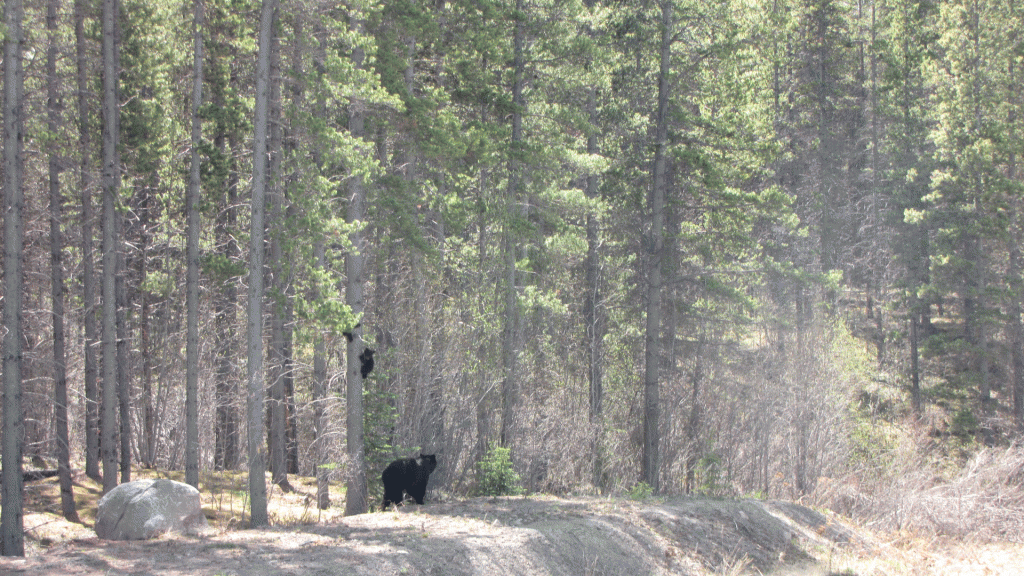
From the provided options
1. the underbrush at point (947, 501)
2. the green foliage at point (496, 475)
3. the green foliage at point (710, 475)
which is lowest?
the underbrush at point (947, 501)

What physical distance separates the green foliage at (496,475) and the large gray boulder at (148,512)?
5.19m

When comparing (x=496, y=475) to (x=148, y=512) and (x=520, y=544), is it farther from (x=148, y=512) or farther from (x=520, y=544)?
(x=148, y=512)

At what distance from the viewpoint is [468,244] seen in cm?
1941

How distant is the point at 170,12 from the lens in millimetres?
17281

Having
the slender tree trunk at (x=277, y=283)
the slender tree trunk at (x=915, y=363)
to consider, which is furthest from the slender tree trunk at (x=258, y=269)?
the slender tree trunk at (x=915, y=363)

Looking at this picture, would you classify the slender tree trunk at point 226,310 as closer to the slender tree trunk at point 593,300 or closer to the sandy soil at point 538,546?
the sandy soil at point 538,546

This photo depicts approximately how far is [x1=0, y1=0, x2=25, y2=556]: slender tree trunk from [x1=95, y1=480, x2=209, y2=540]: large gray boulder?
5.34 ft

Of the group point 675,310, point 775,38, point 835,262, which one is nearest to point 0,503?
point 675,310

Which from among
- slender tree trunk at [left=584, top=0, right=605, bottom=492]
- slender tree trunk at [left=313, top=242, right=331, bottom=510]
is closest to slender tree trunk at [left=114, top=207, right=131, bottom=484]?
slender tree trunk at [left=313, top=242, right=331, bottom=510]

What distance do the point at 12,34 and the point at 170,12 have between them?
6354mm

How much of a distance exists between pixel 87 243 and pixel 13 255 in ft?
15.4

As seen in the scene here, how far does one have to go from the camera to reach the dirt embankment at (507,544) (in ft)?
28.5

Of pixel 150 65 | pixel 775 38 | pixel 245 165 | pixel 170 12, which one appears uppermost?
pixel 775 38

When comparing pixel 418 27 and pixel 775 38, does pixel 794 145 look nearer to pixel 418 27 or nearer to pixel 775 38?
pixel 775 38
